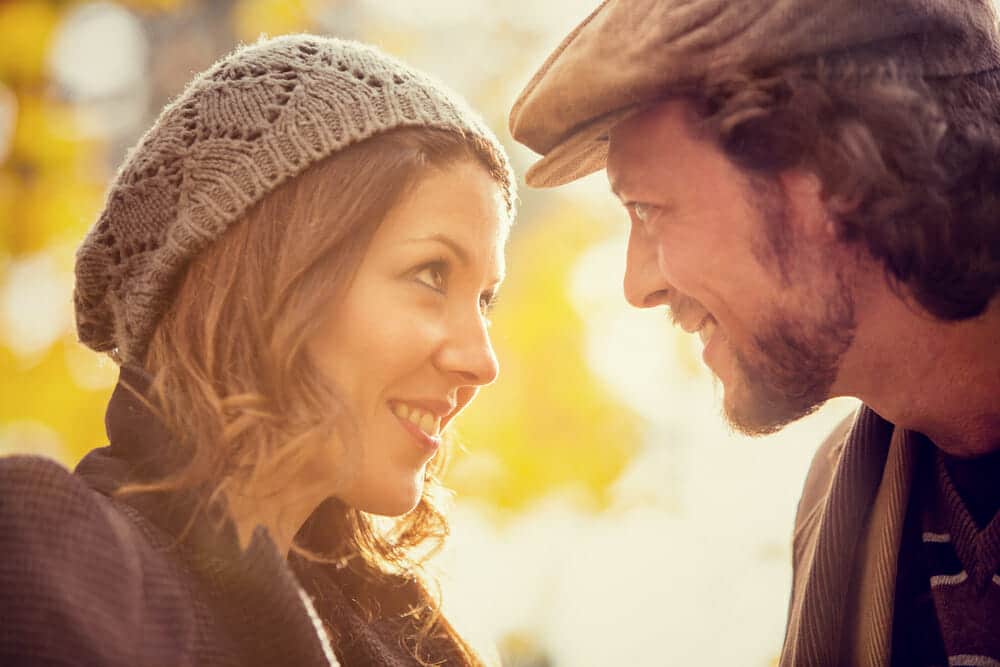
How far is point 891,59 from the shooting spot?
2168mm

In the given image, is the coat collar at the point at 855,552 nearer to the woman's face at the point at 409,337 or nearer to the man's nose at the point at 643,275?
the man's nose at the point at 643,275

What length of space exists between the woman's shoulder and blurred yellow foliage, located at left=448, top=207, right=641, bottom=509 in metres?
3.44

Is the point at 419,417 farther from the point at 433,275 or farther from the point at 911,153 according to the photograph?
the point at 911,153

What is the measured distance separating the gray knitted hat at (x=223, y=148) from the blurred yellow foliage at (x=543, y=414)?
122 inches

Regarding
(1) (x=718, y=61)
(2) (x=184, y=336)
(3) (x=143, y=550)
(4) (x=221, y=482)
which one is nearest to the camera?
(3) (x=143, y=550)

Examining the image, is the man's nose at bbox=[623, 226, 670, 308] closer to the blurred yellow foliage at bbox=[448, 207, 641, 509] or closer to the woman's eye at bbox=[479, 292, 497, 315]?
the woman's eye at bbox=[479, 292, 497, 315]

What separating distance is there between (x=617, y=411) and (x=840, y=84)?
338 centimetres

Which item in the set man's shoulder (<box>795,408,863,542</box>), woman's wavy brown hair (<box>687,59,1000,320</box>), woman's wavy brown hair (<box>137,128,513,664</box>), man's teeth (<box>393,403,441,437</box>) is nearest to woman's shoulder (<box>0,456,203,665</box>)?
woman's wavy brown hair (<box>137,128,513,664</box>)

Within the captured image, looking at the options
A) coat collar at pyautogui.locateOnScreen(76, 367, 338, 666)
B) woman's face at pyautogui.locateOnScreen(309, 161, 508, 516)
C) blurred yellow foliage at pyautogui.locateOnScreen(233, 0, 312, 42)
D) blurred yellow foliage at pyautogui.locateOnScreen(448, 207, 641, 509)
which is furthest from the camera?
blurred yellow foliage at pyautogui.locateOnScreen(448, 207, 641, 509)

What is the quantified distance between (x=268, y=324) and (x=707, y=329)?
121cm

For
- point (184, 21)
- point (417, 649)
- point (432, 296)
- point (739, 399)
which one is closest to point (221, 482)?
point (432, 296)

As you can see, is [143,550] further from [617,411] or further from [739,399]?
[617,411]

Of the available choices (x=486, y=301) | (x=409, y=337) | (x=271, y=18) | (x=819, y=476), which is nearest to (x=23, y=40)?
(x=271, y=18)

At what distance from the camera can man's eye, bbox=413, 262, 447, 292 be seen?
2100 mm
